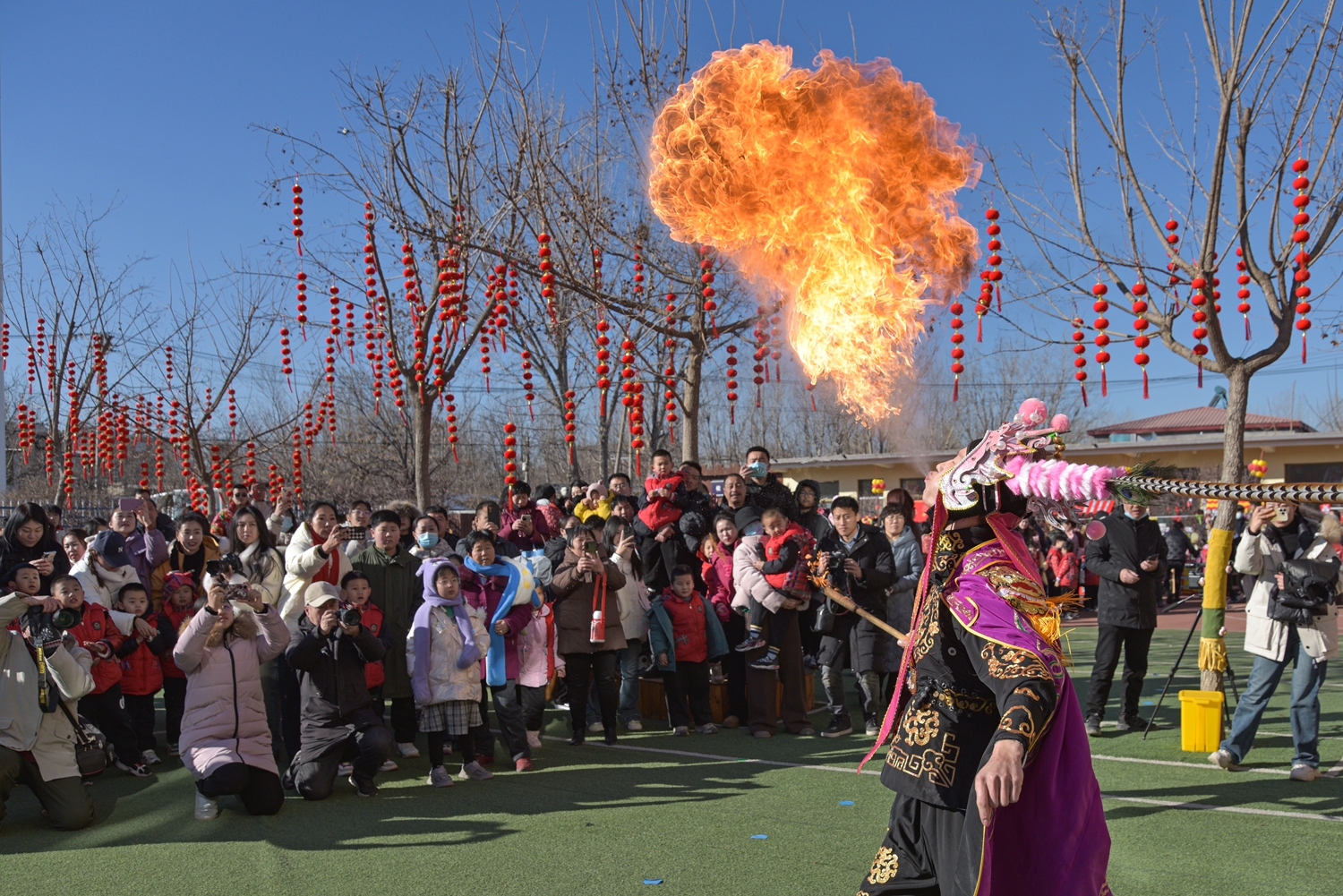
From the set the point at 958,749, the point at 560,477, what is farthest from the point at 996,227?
A: the point at 560,477

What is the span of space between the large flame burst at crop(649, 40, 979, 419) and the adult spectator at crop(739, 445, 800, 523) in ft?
4.55

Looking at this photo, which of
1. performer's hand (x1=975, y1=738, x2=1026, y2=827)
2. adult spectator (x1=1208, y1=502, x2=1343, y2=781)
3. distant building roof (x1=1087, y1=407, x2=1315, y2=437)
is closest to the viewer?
performer's hand (x1=975, y1=738, x2=1026, y2=827)

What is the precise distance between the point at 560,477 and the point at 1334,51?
36.5 meters

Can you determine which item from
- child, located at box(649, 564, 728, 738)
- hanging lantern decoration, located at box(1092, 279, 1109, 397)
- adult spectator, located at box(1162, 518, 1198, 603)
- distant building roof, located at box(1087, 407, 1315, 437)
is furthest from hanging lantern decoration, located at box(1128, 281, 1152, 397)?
distant building roof, located at box(1087, 407, 1315, 437)


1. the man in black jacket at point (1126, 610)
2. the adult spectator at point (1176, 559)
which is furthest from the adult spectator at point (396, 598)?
the adult spectator at point (1176, 559)

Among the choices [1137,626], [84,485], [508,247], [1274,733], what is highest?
[508,247]

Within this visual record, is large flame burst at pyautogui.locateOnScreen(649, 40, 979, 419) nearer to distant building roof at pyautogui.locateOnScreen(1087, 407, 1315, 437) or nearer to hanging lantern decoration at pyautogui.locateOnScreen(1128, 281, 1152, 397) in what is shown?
hanging lantern decoration at pyautogui.locateOnScreen(1128, 281, 1152, 397)

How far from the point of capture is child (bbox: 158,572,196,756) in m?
7.72

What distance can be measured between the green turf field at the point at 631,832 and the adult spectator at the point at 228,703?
0.19 m

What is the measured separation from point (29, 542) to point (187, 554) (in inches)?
46.2

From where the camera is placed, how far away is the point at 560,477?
42.8 m

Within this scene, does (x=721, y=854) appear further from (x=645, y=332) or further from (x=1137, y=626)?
(x=645, y=332)

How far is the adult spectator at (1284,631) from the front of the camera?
6438 mm

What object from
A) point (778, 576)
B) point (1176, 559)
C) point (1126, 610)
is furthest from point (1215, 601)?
point (1176, 559)
